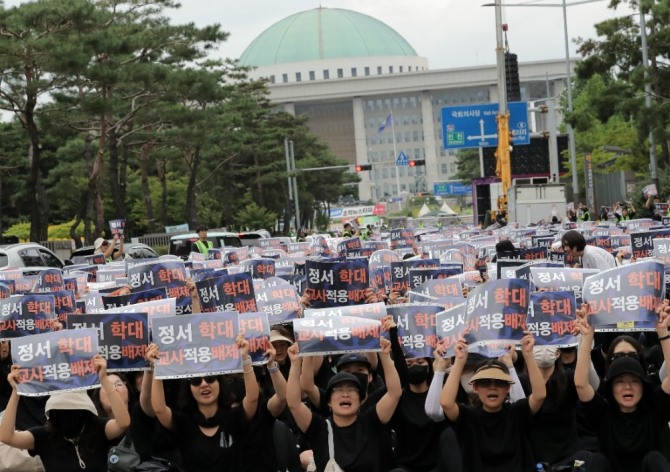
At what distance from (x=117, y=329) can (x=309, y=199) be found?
91.0 metres

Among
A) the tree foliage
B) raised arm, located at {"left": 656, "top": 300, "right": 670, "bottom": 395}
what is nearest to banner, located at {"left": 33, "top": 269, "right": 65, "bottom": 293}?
raised arm, located at {"left": 656, "top": 300, "right": 670, "bottom": 395}

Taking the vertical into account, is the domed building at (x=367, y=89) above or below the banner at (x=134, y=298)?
above

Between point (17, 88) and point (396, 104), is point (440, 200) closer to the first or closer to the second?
point (396, 104)

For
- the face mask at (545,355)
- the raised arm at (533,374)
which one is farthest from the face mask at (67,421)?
the face mask at (545,355)

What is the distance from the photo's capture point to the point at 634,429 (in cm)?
788

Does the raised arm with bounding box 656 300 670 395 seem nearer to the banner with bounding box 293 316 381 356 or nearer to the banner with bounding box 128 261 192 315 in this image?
the banner with bounding box 293 316 381 356

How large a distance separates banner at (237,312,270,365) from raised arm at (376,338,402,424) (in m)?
0.79

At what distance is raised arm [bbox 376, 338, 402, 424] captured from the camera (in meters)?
7.86

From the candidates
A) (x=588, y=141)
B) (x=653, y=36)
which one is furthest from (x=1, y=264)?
(x=588, y=141)

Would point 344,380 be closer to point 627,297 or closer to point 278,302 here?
point 627,297

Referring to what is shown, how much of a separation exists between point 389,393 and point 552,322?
111cm

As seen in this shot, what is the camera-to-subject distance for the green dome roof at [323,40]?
17438 centimetres

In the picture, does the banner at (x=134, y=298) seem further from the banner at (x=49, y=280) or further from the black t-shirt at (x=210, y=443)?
the banner at (x=49, y=280)

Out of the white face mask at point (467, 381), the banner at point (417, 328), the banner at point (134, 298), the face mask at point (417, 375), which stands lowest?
the white face mask at point (467, 381)
